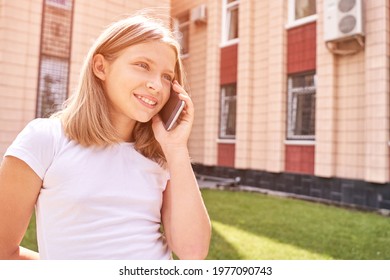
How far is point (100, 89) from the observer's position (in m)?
0.56

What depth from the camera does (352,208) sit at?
2779mm

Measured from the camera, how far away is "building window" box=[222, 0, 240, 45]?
13.9ft

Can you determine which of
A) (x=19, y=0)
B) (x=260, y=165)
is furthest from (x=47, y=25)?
(x=260, y=165)

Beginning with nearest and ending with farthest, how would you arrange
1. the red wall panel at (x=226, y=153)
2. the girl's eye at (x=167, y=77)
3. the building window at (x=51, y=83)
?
the girl's eye at (x=167, y=77), the building window at (x=51, y=83), the red wall panel at (x=226, y=153)

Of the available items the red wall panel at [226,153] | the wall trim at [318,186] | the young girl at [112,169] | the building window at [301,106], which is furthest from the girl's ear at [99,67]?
the red wall panel at [226,153]

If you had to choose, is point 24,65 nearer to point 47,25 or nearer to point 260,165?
point 47,25

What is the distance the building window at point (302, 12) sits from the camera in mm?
3602

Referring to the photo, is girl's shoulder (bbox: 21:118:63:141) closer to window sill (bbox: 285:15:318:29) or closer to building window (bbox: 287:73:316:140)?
building window (bbox: 287:73:316:140)

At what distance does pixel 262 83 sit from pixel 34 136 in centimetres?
370

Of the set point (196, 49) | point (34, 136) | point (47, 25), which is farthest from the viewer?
point (196, 49)

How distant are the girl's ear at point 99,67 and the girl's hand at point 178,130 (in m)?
0.12

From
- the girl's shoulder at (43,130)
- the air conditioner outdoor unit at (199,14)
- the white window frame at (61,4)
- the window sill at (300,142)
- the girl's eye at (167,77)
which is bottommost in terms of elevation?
the girl's shoulder at (43,130)

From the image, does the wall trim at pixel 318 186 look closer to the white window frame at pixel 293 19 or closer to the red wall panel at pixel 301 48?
the red wall panel at pixel 301 48

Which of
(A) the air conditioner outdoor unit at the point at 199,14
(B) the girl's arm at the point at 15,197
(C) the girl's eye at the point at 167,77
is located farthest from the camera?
(A) the air conditioner outdoor unit at the point at 199,14
